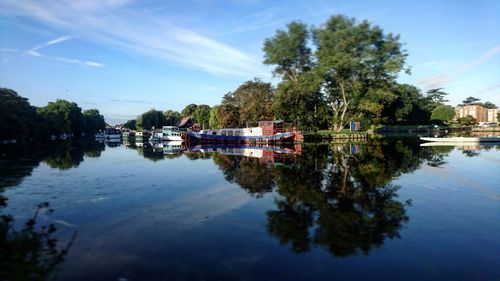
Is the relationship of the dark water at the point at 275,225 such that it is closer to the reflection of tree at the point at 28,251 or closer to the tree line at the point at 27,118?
the reflection of tree at the point at 28,251

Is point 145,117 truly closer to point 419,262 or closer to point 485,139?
point 485,139

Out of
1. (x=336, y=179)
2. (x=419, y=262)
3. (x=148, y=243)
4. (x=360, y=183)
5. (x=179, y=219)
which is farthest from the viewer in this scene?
(x=336, y=179)

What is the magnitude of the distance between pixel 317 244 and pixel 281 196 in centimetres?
522

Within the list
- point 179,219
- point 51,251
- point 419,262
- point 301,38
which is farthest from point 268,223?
point 301,38

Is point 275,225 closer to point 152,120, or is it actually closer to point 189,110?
point 152,120

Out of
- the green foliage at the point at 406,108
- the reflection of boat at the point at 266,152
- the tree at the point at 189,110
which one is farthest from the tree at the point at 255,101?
the tree at the point at 189,110

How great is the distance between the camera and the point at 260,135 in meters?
56.2

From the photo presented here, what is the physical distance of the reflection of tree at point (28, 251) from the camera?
635 cm

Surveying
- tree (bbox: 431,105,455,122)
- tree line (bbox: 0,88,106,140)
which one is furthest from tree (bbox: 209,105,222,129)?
tree (bbox: 431,105,455,122)

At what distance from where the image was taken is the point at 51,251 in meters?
7.68

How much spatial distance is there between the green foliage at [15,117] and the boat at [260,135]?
37.6 metres

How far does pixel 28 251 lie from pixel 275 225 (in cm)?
596

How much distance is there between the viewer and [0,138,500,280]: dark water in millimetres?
6816

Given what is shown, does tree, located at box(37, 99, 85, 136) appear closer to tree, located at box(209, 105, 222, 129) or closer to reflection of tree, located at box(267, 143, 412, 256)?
tree, located at box(209, 105, 222, 129)
